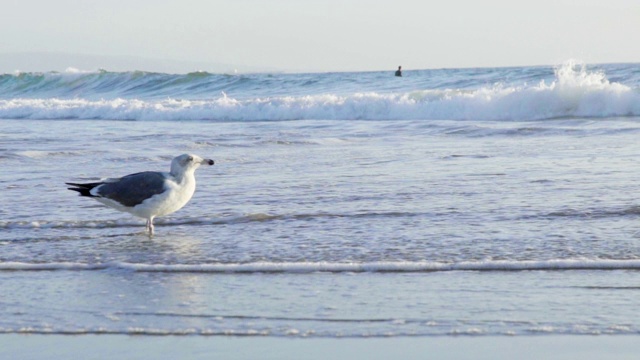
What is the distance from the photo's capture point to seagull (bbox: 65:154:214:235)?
22.8 ft

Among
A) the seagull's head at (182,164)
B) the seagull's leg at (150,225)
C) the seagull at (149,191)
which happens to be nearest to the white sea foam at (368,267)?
the seagull at (149,191)

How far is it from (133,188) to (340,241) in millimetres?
1464

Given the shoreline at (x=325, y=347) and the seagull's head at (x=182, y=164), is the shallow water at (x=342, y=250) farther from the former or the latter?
the seagull's head at (x=182, y=164)

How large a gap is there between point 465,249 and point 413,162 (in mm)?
5272

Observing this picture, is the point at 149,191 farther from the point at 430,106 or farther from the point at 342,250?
the point at 430,106

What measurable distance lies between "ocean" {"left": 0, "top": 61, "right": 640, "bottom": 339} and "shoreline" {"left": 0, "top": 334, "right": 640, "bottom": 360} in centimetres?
9

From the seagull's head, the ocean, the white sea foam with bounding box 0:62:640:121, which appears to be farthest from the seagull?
the white sea foam with bounding box 0:62:640:121

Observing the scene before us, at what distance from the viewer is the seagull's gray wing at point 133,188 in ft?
22.8

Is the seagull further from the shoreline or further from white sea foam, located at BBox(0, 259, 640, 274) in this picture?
the shoreline

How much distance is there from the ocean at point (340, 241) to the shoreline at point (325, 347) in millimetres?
88

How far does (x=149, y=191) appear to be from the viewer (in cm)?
696

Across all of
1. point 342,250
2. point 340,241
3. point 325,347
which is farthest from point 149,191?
point 325,347

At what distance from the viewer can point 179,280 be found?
546cm

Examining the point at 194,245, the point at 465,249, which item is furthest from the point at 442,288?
the point at 194,245
